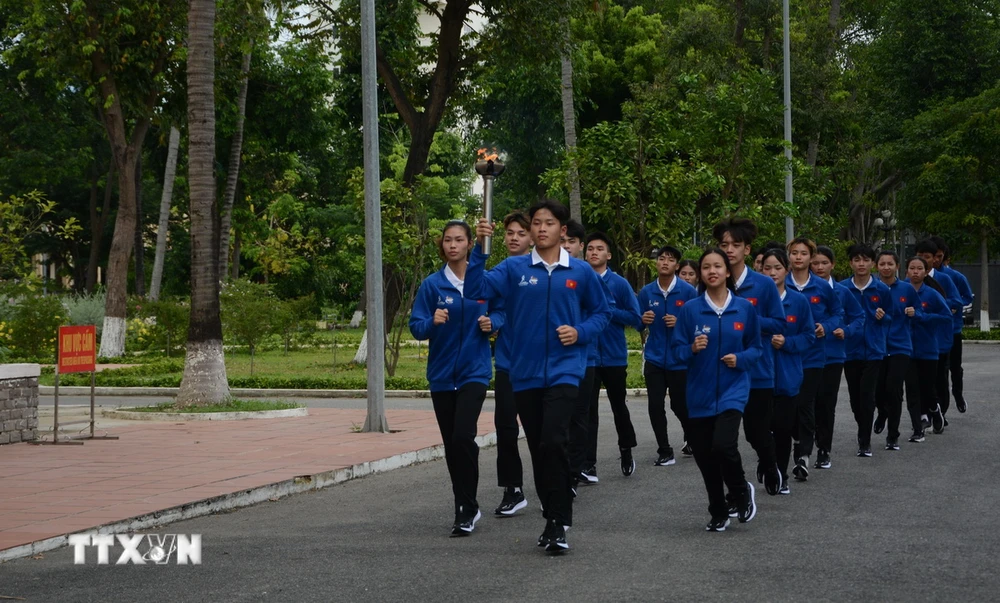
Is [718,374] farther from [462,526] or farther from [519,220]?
[462,526]

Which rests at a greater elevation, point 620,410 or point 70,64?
point 70,64

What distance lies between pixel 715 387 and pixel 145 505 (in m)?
4.18

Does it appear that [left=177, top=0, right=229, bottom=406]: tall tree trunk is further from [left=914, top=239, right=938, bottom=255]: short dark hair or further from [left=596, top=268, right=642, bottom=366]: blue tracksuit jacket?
[left=914, top=239, right=938, bottom=255]: short dark hair

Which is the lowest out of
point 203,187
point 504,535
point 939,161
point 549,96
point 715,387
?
point 504,535

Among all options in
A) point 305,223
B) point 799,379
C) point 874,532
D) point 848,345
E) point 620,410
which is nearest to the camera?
point 874,532

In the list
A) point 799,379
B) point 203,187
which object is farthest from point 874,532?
point 203,187

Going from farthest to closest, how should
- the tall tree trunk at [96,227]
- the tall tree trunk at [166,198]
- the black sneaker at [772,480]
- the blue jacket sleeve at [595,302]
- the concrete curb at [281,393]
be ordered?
the tall tree trunk at [96,227] < the tall tree trunk at [166,198] < the concrete curb at [281,393] < the black sneaker at [772,480] < the blue jacket sleeve at [595,302]

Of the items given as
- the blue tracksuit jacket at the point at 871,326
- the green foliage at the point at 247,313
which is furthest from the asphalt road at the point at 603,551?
the green foliage at the point at 247,313

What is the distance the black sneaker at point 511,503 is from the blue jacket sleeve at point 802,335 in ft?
7.99

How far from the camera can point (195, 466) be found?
12008 millimetres

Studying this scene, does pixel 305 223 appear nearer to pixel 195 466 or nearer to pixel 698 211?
pixel 698 211

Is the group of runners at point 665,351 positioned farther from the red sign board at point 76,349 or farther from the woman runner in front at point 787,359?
the red sign board at point 76,349

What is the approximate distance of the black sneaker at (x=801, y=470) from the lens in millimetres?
11008

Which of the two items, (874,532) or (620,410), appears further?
(620,410)
